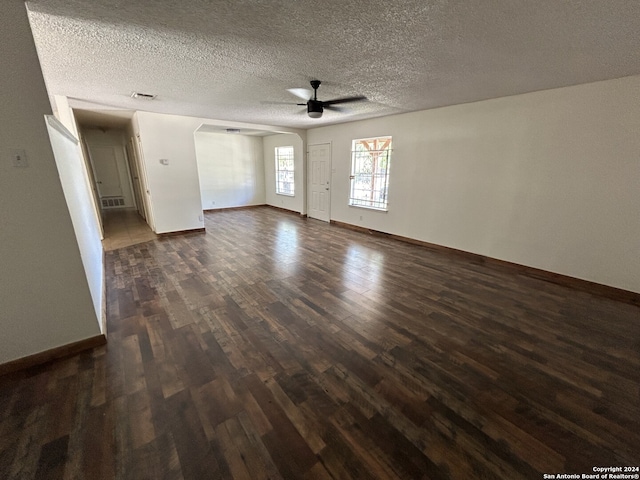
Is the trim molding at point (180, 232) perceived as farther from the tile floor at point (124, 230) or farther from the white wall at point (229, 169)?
the white wall at point (229, 169)

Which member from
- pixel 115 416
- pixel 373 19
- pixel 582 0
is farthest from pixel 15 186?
pixel 582 0

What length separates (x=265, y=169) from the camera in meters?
9.14

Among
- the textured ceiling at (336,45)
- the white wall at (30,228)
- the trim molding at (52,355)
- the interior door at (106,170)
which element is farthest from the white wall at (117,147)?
the trim molding at (52,355)

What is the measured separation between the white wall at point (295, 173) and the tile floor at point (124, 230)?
3959mm

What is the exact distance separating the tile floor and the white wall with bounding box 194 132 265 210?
2.08 meters

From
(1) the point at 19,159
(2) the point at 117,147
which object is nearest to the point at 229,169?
(2) the point at 117,147

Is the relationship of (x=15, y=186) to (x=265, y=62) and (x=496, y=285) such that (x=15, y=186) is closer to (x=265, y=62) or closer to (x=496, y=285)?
(x=265, y=62)

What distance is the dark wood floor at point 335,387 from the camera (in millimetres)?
1302

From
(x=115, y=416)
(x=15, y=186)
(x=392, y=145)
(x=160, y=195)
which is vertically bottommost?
(x=115, y=416)

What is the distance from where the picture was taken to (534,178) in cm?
349

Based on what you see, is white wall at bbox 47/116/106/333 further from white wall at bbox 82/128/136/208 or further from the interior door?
the interior door

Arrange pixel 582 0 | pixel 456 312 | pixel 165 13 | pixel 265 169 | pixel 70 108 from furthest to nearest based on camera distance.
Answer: pixel 265 169
pixel 70 108
pixel 456 312
pixel 165 13
pixel 582 0

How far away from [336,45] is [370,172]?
376 centimetres

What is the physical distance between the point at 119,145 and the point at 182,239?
589cm
